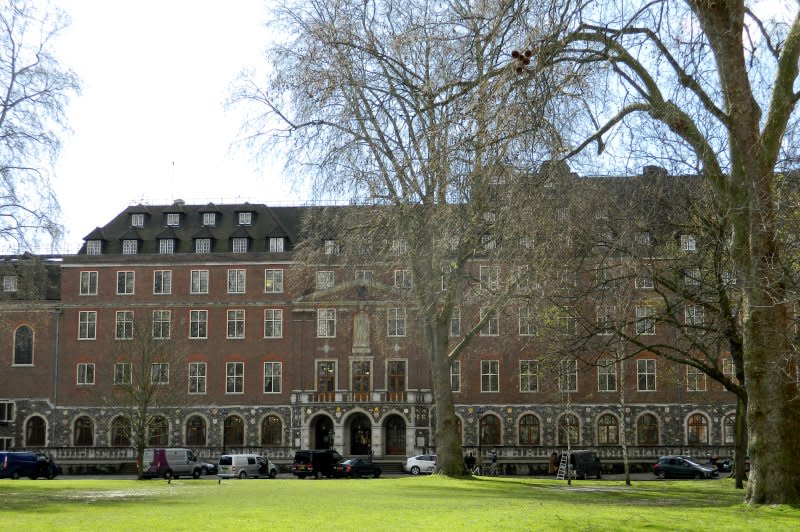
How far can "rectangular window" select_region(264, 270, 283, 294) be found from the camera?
213ft

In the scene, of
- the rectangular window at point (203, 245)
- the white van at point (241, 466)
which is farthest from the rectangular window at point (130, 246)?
the white van at point (241, 466)

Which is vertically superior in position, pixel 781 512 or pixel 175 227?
pixel 175 227

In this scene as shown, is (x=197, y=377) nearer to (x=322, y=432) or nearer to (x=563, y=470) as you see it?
(x=322, y=432)

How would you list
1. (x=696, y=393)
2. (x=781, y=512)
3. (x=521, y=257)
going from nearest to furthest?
(x=781, y=512), (x=521, y=257), (x=696, y=393)

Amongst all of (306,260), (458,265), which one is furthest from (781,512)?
(306,260)

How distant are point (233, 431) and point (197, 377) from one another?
4.21 metres

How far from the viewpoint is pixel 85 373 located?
65.2m

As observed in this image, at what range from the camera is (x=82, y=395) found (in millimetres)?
64688

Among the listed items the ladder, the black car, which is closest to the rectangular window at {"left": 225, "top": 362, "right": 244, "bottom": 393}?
the black car

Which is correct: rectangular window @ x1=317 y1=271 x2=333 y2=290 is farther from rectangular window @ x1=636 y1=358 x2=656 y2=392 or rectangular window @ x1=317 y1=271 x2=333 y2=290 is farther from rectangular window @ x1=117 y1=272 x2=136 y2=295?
rectangular window @ x1=636 y1=358 x2=656 y2=392

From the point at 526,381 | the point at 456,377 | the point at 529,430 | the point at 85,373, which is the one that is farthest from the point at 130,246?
the point at 529,430

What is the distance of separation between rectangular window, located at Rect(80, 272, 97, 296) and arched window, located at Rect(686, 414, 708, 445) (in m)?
38.3

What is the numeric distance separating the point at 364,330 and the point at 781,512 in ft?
155

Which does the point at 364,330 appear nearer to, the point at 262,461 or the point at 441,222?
the point at 262,461
